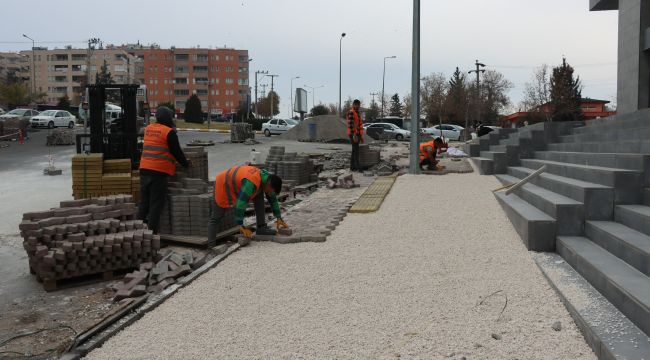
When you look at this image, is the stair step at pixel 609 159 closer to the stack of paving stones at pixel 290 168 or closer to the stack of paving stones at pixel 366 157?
the stack of paving stones at pixel 290 168

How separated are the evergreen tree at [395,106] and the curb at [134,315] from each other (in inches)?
3527

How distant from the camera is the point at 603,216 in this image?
577 centimetres

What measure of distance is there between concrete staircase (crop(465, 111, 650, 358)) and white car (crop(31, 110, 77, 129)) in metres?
38.7

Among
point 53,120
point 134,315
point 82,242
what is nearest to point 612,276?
point 134,315

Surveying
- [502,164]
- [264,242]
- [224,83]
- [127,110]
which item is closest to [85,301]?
[264,242]

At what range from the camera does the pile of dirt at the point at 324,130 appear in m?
35.3

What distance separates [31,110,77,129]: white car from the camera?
39656 mm

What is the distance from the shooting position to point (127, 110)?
12.6 m

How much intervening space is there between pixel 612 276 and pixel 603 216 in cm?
166

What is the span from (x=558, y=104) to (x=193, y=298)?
143 ft

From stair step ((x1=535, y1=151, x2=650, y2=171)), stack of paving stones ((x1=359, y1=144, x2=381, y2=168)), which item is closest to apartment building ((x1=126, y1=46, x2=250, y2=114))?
stack of paving stones ((x1=359, y1=144, x2=381, y2=168))

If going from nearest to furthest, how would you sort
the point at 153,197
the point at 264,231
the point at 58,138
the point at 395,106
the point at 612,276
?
the point at 612,276 → the point at 264,231 → the point at 153,197 → the point at 58,138 → the point at 395,106

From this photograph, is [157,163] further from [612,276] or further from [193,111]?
[193,111]

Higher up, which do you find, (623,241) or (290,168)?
(290,168)
